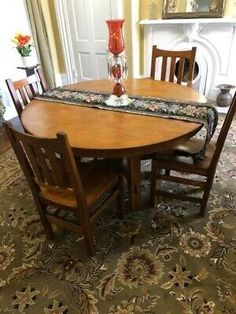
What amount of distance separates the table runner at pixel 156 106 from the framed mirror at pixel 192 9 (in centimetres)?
214

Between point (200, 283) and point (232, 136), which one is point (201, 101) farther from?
point (232, 136)

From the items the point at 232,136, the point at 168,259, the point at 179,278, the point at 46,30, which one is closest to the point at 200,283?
the point at 179,278

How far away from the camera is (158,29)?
352cm

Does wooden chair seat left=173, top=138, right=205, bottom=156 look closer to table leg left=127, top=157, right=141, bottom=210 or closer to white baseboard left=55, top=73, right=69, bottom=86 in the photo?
table leg left=127, top=157, right=141, bottom=210

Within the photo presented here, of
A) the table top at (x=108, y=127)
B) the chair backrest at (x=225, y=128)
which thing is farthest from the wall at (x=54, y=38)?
the chair backrest at (x=225, y=128)

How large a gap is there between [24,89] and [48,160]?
1009 millimetres

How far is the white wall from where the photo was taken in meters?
3.41

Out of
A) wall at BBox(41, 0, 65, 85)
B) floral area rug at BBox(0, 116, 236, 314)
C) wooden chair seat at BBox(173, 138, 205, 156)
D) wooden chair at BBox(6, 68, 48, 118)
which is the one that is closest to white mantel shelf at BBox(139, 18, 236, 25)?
wall at BBox(41, 0, 65, 85)

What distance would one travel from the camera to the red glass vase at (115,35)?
5.16ft

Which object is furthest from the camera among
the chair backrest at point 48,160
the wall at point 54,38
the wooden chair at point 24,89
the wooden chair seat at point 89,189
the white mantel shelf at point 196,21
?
the wall at point 54,38

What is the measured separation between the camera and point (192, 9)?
3225 mm

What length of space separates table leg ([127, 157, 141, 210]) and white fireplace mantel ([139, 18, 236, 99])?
8.17ft

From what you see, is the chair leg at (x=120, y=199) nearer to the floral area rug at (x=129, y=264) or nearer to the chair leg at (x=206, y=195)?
the floral area rug at (x=129, y=264)

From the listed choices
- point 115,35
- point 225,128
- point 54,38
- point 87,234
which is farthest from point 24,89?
point 54,38
